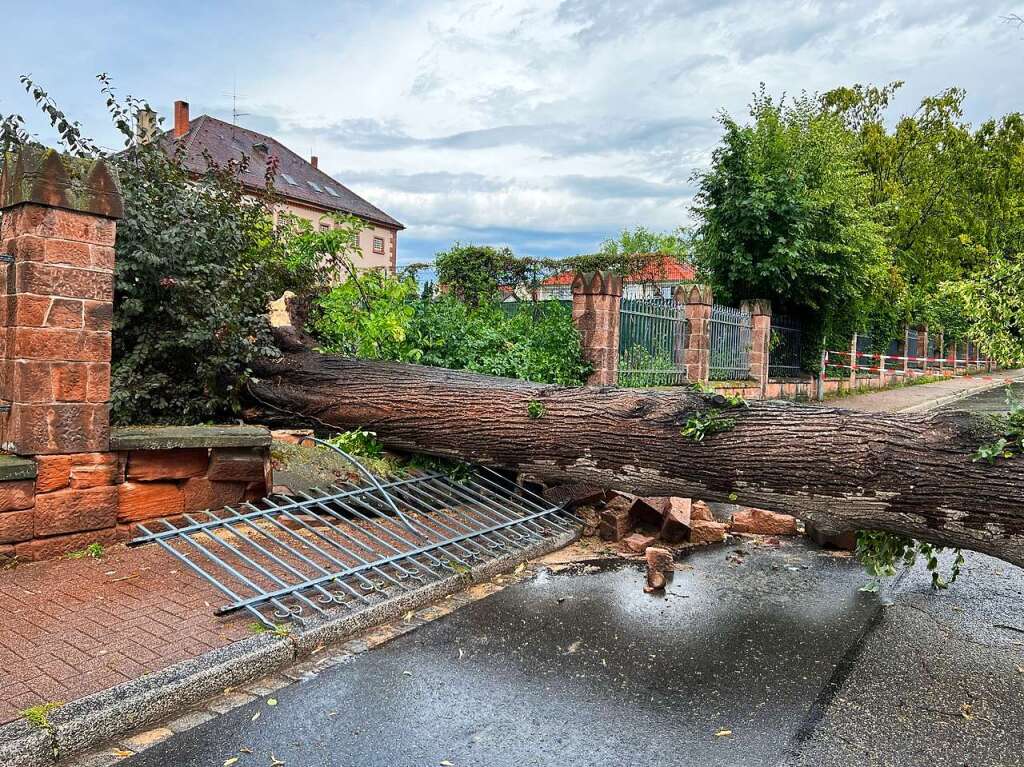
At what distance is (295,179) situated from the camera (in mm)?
46531

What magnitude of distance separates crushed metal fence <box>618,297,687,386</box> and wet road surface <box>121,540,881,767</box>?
23.6 ft

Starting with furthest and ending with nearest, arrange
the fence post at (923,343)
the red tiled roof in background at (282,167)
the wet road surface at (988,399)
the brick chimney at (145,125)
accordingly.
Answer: the red tiled roof in background at (282,167) < the fence post at (923,343) < the wet road surface at (988,399) < the brick chimney at (145,125)

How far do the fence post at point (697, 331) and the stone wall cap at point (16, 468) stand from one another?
1075cm

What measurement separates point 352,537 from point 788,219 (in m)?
13.0

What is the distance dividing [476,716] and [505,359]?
683 centimetres

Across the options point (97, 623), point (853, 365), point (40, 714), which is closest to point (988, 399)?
point (853, 365)

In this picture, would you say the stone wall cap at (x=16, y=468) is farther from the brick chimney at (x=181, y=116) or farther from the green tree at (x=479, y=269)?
the brick chimney at (x=181, y=116)

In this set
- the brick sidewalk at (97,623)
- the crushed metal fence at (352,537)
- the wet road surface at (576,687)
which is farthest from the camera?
the crushed metal fence at (352,537)

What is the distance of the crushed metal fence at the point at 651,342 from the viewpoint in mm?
12352

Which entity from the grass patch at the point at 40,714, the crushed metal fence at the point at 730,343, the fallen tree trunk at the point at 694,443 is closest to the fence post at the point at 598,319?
the crushed metal fence at the point at 730,343

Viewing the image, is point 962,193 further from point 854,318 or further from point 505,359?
point 505,359

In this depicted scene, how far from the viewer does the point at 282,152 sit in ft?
157

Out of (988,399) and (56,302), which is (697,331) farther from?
(988,399)

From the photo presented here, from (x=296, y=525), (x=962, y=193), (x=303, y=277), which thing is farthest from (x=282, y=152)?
(x=296, y=525)
